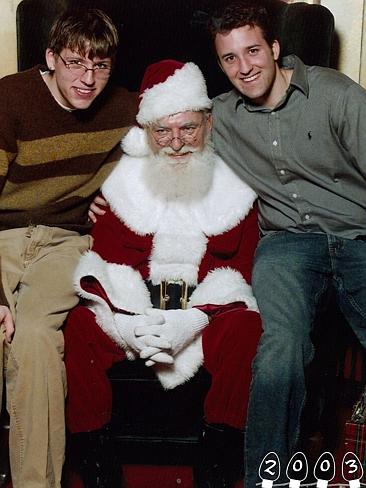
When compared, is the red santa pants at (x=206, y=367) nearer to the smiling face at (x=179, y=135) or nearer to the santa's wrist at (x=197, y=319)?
the santa's wrist at (x=197, y=319)

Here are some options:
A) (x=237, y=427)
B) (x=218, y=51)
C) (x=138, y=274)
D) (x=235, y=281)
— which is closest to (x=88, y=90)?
→ (x=218, y=51)

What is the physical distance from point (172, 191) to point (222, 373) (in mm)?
606

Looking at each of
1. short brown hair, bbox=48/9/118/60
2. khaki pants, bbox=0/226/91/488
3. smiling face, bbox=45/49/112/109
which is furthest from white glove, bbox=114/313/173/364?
short brown hair, bbox=48/9/118/60

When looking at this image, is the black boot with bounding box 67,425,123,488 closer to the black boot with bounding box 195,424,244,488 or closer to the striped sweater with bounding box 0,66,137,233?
the black boot with bounding box 195,424,244,488

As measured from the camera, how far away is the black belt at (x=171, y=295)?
2.24 meters

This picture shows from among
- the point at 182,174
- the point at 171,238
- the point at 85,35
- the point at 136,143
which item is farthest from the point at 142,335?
the point at 85,35

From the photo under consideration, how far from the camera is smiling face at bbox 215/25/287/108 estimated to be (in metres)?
2.17

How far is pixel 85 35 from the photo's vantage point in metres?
2.17

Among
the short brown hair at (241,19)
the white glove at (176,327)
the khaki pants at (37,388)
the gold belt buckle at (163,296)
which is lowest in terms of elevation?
the khaki pants at (37,388)

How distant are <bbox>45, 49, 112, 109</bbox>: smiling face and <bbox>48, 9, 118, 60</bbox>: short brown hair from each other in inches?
0.8

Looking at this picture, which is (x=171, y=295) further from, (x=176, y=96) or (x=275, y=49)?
(x=275, y=49)

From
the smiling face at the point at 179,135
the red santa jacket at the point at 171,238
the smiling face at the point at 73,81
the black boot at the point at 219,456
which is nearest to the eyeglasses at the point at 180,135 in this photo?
the smiling face at the point at 179,135

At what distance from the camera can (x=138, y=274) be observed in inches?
88.8

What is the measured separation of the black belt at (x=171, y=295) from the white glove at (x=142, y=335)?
172 mm
